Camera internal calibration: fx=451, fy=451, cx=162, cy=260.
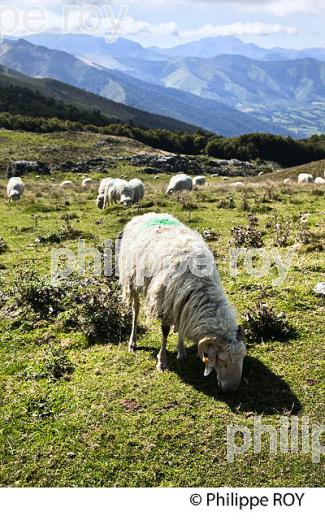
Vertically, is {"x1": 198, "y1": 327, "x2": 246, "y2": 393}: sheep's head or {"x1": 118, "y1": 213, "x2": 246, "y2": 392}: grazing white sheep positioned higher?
{"x1": 118, "y1": 213, "x2": 246, "y2": 392}: grazing white sheep

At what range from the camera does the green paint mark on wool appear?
965cm

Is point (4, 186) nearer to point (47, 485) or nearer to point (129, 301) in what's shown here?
point (129, 301)

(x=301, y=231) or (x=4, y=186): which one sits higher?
(x=301, y=231)

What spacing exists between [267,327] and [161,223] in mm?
3135

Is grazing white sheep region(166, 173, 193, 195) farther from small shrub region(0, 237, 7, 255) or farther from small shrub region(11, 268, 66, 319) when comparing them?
small shrub region(11, 268, 66, 319)

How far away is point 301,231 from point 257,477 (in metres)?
10.1

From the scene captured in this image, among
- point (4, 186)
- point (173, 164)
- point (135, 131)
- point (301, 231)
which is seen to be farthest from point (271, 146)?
point (301, 231)

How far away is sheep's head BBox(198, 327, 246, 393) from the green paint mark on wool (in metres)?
2.96

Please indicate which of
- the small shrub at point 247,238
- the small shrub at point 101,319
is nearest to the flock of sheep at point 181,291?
the small shrub at point 101,319

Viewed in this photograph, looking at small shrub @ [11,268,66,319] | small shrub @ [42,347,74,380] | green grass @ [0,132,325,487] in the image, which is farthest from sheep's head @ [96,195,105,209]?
small shrub @ [42,347,74,380]

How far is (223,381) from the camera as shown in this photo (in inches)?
304

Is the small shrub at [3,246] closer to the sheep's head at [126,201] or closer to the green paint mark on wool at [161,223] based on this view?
the green paint mark on wool at [161,223]

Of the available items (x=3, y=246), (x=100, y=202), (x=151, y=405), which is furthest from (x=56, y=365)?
(x=100, y=202)

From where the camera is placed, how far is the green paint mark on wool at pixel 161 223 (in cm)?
965
